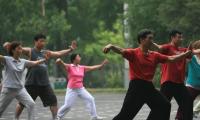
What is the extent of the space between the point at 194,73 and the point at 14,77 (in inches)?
146

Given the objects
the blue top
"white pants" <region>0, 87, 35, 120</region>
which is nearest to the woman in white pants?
"white pants" <region>0, 87, 35, 120</region>

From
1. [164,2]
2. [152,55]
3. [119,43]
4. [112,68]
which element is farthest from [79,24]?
[152,55]

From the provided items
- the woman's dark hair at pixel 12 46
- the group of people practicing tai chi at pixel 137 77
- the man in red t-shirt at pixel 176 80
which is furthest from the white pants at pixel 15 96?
the man in red t-shirt at pixel 176 80

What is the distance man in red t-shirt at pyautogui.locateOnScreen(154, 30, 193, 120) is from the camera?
12172 mm

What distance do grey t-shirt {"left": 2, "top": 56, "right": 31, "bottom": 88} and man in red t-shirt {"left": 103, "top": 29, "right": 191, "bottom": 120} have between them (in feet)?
9.10

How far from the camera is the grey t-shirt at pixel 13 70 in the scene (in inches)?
498

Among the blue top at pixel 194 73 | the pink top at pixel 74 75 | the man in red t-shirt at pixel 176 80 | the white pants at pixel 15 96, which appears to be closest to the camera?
the man in red t-shirt at pixel 176 80

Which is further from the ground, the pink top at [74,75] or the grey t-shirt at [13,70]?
the grey t-shirt at [13,70]

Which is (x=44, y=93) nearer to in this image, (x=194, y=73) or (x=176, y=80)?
(x=194, y=73)

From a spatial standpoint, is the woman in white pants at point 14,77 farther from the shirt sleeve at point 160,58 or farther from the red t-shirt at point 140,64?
the shirt sleeve at point 160,58

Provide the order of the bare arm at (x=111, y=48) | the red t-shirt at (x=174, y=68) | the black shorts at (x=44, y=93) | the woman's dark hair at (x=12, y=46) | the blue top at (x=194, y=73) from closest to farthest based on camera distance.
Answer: the bare arm at (x=111, y=48) → the red t-shirt at (x=174, y=68) → the woman's dark hair at (x=12, y=46) → the blue top at (x=194, y=73) → the black shorts at (x=44, y=93)

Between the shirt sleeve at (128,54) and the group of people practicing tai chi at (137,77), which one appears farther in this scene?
the group of people practicing tai chi at (137,77)

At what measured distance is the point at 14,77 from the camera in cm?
1272

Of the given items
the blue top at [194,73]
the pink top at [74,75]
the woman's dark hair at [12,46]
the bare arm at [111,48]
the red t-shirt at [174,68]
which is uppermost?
the bare arm at [111,48]
